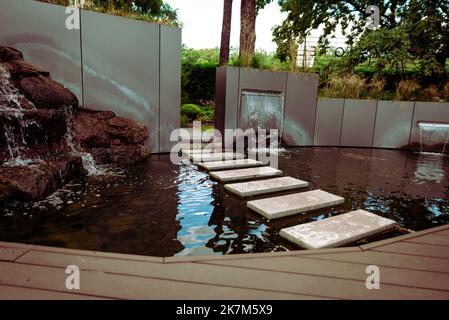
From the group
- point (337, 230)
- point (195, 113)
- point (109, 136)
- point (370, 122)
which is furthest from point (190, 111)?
point (337, 230)

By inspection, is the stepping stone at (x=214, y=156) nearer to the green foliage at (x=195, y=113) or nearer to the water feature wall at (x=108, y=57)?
the water feature wall at (x=108, y=57)

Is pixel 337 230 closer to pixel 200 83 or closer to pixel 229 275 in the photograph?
pixel 229 275

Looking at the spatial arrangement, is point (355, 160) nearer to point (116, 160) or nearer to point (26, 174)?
point (116, 160)

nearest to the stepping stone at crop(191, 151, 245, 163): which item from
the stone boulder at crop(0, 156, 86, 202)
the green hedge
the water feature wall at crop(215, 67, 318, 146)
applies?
the water feature wall at crop(215, 67, 318, 146)

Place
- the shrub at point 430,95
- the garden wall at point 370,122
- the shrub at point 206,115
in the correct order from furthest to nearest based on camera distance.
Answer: the shrub at point 206,115 < the shrub at point 430,95 < the garden wall at point 370,122

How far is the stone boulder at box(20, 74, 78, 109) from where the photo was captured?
3.23 m

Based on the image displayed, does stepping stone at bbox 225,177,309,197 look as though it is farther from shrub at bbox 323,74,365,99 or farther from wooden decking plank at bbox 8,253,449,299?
shrub at bbox 323,74,365,99

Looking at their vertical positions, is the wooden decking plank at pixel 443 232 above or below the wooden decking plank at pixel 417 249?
below

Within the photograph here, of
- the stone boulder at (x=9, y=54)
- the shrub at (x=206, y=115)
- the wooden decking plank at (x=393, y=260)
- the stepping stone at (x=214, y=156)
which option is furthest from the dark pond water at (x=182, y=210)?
the shrub at (x=206, y=115)

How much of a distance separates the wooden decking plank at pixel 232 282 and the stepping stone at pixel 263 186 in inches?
58.1

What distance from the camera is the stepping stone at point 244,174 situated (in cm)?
337

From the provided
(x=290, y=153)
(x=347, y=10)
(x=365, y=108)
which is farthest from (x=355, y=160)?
(x=347, y=10)

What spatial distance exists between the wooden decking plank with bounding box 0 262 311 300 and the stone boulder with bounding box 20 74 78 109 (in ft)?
8.56

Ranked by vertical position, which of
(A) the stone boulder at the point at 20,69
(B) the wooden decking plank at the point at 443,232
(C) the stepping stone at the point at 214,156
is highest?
(A) the stone boulder at the point at 20,69
